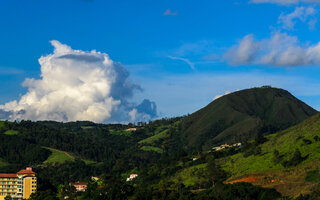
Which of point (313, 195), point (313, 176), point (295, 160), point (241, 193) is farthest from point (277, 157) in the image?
point (313, 195)

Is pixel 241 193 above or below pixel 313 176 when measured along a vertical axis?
below

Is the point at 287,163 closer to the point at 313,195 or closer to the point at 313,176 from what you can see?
the point at 313,176

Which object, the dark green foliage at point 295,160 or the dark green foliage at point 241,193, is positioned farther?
the dark green foliage at point 295,160

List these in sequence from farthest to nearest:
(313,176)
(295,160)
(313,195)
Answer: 1. (295,160)
2. (313,176)
3. (313,195)

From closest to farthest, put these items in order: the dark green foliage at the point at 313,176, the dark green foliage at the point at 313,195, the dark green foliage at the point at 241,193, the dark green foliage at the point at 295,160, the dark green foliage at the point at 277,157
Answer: the dark green foliage at the point at 313,195 < the dark green foliage at the point at 241,193 < the dark green foliage at the point at 313,176 < the dark green foliage at the point at 295,160 < the dark green foliage at the point at 277,157

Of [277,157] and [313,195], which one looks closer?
[313,195]

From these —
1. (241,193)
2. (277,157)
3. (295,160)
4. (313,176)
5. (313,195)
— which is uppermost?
(277,157)

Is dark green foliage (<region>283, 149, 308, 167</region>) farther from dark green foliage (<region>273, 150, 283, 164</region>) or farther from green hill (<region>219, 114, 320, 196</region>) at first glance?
dark green foliage (<region>273, 150, 283, 164</region>)

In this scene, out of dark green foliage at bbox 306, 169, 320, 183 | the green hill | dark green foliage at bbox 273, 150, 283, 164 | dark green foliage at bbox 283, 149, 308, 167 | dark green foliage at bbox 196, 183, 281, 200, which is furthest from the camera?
dark green foliage at bbox 273, 150, 283, 164

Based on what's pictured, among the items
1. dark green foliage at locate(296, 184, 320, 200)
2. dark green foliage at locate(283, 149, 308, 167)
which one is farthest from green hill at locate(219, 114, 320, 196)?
dark green foliage at locate(296, 184, 320, 200)

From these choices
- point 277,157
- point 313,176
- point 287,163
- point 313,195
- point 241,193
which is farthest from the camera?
point 277,157

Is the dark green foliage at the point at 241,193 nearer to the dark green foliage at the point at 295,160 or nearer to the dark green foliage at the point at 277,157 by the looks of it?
the dark green foliage at the point at 295,160

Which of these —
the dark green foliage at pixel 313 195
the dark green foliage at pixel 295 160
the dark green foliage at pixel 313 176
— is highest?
the dark green foliage at pixel 295 160

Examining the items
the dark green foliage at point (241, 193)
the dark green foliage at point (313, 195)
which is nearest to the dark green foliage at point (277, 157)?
the dark green foliage at point (241, 193)
